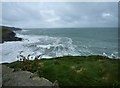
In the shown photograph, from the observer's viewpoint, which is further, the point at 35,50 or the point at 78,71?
the point at 35,50

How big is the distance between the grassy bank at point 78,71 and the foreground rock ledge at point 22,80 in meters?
1.23

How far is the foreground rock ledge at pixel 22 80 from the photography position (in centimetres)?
1354

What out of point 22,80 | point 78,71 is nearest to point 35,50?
point 78,71

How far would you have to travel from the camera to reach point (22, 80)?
14.0m

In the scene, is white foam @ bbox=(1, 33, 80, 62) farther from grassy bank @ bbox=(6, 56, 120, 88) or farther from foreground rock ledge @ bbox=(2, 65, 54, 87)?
foreground rock ledge @ bbox=(2, 65, 54, 87)

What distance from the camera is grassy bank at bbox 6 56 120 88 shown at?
14.8 meters

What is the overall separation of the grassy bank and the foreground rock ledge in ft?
4.04

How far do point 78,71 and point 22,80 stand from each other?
3.74 meters

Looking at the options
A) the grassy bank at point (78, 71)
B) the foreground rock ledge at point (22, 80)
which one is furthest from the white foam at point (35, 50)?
the foreground rock ledge at point (22, 80)

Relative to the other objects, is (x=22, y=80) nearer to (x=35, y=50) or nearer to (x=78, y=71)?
(x=78, y=71)

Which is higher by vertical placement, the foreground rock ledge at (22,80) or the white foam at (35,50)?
the foreground rock ledge at (22,80)

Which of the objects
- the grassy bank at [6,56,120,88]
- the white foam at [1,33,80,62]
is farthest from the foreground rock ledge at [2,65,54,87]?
the white foam at [1,33,80,62]

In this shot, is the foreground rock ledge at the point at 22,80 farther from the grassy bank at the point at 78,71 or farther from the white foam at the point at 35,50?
the white foam at the point at 35,50

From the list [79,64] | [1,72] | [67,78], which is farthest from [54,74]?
[1,72]
